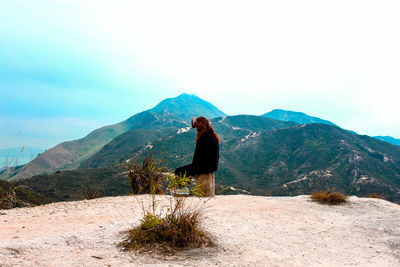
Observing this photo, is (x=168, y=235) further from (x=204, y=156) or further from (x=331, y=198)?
(x=331, y=198)

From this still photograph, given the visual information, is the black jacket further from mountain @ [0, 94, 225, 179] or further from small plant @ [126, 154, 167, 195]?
mountain @ [0, 94, 225, 179]

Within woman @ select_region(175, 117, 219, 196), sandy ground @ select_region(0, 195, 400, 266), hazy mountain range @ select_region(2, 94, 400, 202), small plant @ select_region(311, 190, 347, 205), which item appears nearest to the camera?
sandy ground @ select_region(0, 195, 400, 266)

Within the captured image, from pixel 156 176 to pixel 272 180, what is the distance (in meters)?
52.6

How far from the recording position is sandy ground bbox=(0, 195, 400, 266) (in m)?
3.03

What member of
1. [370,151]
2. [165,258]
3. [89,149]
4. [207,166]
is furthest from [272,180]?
[89,149]

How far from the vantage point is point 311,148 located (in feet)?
228

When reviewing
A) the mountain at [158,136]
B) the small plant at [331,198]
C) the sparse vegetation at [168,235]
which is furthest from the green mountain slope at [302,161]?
the sparse vegetation at [168,235]

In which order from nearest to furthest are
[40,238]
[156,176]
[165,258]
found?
[165,258] < [40,238] < [156,176]

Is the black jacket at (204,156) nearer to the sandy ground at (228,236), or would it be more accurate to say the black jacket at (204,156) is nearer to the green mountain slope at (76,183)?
the sandy ground at (228,236)

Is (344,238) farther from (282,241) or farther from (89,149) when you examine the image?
(89,149)

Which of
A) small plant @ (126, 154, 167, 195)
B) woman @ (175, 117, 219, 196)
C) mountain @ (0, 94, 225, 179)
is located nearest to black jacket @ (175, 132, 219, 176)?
woman @ (175, 117, 219, 196)

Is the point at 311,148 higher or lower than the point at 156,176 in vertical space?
higher

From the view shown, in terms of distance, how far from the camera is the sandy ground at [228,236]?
3033 mm

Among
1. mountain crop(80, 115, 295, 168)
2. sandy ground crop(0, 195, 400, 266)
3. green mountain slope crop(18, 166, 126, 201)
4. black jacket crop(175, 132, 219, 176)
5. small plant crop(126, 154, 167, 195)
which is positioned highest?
mountain crop(80, 115, 295, 168)
